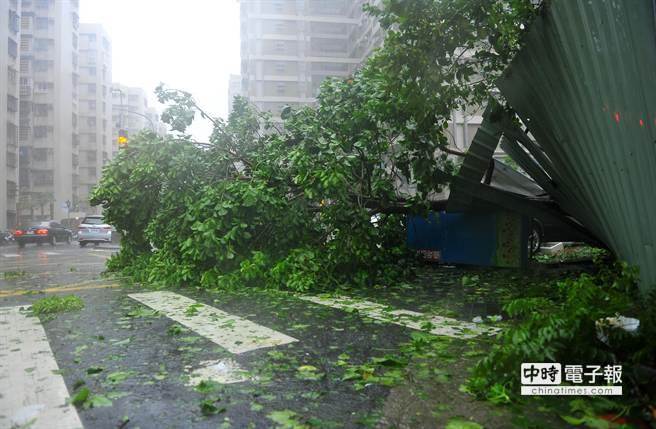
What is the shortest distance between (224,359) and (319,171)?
4.12 metres

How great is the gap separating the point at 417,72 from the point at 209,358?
4684mm

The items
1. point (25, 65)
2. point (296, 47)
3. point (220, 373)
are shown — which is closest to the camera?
point (220, 373)

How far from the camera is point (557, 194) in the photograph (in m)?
7.45

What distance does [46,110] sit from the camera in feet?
183

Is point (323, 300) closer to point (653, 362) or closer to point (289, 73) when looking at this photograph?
point (653, 362)

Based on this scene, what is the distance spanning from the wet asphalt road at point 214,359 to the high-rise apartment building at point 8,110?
43.4 metres

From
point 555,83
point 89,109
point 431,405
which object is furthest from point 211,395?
point 89,109

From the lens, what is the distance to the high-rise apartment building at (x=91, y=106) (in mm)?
73938

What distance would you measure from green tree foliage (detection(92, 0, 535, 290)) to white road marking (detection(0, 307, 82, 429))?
131 inches

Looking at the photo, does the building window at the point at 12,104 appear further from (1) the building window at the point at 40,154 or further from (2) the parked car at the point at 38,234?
(2) the parked car at the point at 38,234

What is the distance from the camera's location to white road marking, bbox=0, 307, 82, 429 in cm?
255

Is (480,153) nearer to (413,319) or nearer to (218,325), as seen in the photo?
(413,319)

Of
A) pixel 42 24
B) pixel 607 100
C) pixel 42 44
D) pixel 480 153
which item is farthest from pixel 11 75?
pixel 607 100

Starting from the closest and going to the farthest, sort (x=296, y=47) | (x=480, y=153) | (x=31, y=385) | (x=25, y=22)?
(x=31, y=385) → (x=480, y=153) → (x=25, y=22) → (x=296, y=47)
